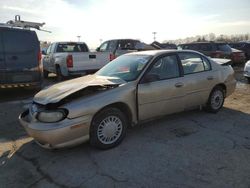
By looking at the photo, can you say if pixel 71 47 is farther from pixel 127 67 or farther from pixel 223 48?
pixel 223 48

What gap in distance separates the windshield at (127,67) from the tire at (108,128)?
73 centimetres

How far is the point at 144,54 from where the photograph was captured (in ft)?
17.5

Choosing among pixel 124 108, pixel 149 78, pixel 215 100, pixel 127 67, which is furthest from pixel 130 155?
pixel 215 100

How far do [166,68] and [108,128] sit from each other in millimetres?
1754

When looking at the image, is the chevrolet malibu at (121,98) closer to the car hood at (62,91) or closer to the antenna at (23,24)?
the car hood at (62,91)

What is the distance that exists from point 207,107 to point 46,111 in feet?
12.4

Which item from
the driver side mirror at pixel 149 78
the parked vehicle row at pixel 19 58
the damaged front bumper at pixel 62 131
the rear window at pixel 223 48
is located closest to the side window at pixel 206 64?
the driver side mirror at pixel 149 78

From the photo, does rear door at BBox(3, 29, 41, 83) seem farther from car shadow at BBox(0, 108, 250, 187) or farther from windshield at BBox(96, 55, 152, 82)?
car shadow at BBox(0, 108, 250, 187)

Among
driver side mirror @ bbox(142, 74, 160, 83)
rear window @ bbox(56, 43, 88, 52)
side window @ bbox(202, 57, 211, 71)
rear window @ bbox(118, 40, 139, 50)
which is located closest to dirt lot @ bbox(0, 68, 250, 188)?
driver side mirror @ bbox(142, 74, 160, 83)

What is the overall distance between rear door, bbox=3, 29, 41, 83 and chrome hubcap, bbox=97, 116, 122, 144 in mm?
4724

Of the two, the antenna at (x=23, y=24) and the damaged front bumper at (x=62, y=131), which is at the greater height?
the antenna at (x=23, y=24)

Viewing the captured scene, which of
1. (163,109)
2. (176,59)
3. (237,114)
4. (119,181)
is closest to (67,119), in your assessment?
(119,181)

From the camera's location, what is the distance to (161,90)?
4.93m

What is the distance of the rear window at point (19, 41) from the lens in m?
7.75
